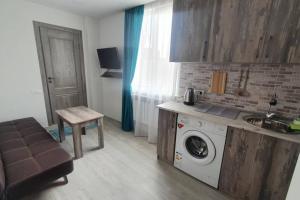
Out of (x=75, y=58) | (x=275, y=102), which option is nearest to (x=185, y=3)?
(x=275, y=102)

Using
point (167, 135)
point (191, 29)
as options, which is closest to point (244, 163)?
point (167, 135)

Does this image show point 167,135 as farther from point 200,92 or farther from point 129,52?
point 129,52

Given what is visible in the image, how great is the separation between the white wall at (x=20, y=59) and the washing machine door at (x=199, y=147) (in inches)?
118

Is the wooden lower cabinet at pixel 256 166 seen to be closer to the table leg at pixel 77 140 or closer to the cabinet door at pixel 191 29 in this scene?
the cabinet door at pixel 191 29

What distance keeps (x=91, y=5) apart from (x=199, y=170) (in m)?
3.24

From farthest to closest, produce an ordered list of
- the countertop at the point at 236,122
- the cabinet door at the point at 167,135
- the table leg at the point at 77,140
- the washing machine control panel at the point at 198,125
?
the table leg at the point at 77,140 → the cabinet door at the point at 167,135 → the washing machine control panel at the point at 198,125 → the countertop at the point at 236,122

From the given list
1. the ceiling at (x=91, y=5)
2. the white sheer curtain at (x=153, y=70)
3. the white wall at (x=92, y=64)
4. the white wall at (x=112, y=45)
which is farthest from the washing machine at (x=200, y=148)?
the white wall at (x=92, y=64)

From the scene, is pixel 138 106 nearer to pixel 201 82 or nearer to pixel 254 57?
pixel 201 82

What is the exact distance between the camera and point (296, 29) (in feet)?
4.14

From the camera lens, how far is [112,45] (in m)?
3.36

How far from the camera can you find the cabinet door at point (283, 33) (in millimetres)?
1262

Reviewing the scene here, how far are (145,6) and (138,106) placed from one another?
1.83m

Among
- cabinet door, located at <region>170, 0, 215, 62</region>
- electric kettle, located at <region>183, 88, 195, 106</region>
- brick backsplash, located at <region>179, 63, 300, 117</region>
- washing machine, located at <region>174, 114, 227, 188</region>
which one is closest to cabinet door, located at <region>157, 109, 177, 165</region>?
washing machine, located at <region>174, 114, 227, 188</region>

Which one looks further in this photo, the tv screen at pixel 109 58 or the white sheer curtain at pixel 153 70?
the tv screen at pixel 109 58
